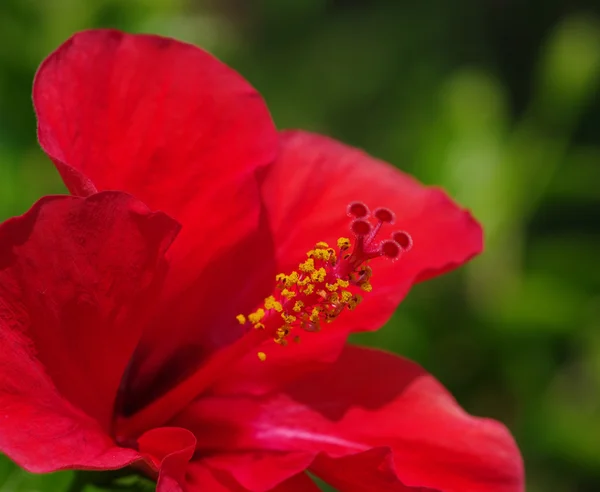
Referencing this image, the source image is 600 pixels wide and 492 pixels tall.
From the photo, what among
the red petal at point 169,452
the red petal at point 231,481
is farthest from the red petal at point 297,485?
the red petal at point 169,452

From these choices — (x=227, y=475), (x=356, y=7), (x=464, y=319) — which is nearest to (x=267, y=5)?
(x=356, y=7)

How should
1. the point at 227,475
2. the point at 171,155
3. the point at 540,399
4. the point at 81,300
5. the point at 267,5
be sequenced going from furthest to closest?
the point at 267,5 < the point at 540,399 < the point at 171,155 < the point at 227,475 < the point at 81,300

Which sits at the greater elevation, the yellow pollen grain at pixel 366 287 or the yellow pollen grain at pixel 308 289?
the yellow pollen grain at pixel 366 287

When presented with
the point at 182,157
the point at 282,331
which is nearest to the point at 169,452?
the point at 282,331

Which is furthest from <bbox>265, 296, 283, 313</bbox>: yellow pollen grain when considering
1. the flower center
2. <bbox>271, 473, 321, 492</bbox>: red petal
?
<bbox>271, 473, 321, 492</bbox>: red petal

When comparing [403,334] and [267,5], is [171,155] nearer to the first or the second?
[403,334]

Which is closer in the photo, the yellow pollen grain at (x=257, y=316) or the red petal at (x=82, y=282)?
the red petal at (x=82, y=282)

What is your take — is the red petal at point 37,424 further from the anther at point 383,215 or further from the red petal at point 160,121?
the anther at point 383,215

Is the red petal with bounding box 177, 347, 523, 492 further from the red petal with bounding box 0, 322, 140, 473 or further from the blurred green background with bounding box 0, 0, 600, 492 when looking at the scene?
the blurred green background with bounding box 0, 0, 600, 492
